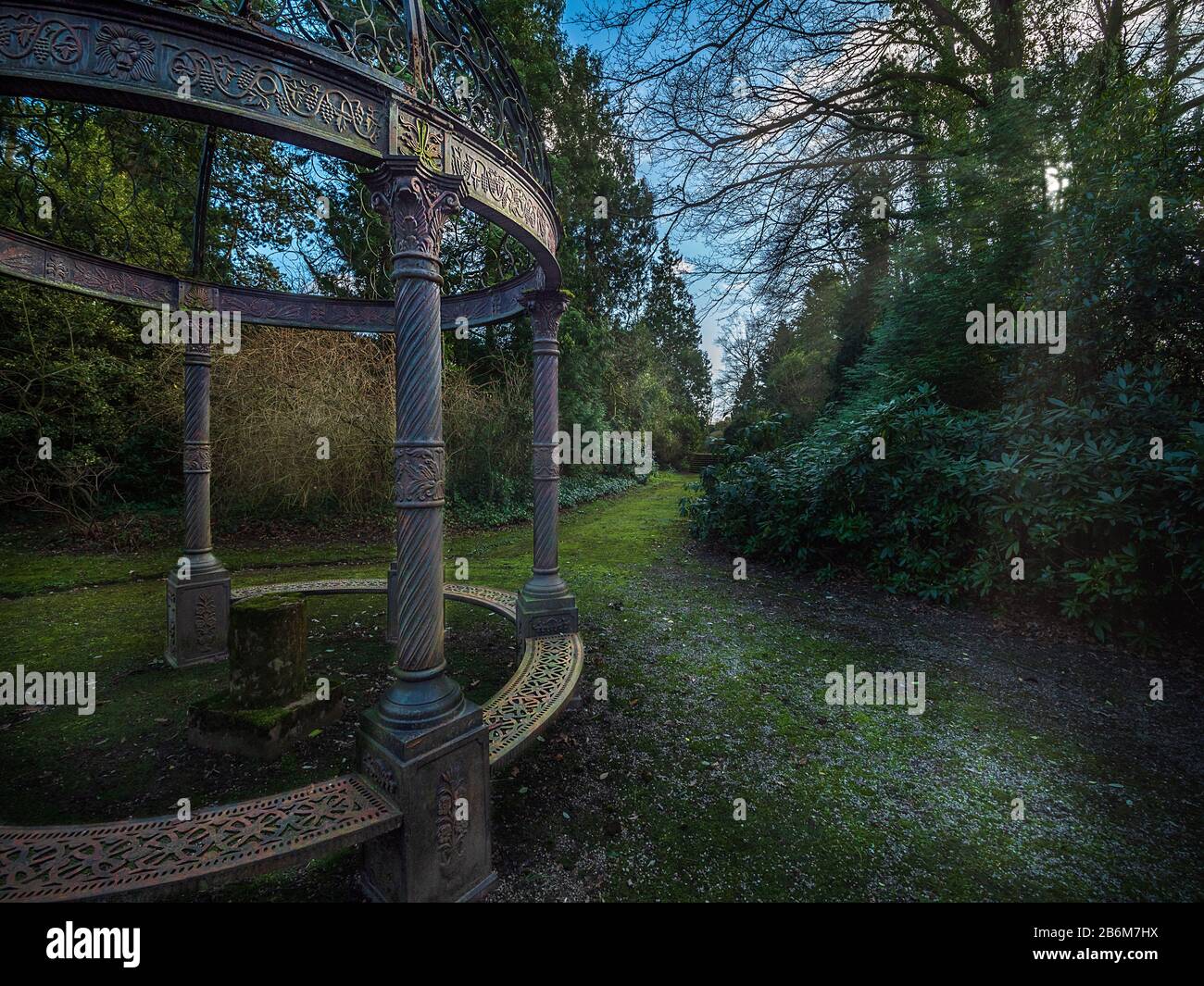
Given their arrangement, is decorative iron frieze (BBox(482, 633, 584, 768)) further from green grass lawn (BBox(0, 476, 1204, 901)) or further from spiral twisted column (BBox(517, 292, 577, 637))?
green grass lawn (BBox(0, 476, 1204, 901))

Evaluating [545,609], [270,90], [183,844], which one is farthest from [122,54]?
[545,609]

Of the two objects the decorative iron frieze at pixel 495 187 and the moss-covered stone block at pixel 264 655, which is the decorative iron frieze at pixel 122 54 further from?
the moss-covered stone block at pixel 264 655

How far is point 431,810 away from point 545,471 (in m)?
2.92

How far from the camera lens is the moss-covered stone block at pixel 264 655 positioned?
343 centimetres

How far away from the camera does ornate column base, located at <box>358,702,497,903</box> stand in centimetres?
213

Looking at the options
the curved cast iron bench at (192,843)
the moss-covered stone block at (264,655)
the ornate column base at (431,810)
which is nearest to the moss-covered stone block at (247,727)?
the moss-covered stone block at (264,655)

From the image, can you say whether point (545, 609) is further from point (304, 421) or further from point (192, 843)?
point (304, 421)

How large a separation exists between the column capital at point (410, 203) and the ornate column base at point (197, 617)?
4.04 m

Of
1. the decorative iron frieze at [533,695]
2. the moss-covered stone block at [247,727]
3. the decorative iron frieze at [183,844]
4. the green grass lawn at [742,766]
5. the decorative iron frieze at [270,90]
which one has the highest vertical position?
the decorative iron frieze at [270,90]

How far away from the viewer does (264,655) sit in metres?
3.46

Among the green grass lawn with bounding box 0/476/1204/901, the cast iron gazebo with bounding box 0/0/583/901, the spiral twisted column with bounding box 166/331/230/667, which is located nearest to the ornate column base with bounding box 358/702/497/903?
the cast iron gazebo with bounding box 0/0/583/901

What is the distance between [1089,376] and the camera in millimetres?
5926
